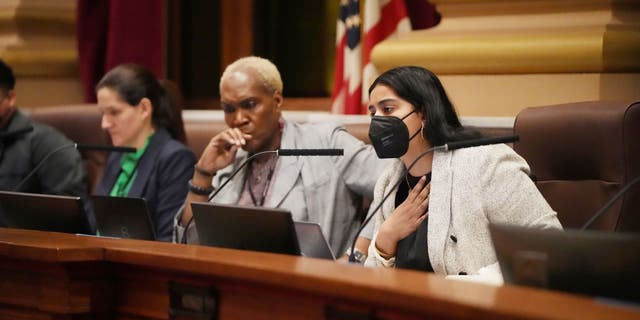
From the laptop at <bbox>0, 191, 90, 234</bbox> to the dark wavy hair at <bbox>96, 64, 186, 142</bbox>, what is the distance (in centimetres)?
93

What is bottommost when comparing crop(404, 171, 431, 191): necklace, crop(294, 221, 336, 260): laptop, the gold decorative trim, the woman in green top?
the gold decorative trim

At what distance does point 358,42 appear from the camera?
398 centimetres

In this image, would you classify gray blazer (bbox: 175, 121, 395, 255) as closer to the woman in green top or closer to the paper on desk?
the woman in green top

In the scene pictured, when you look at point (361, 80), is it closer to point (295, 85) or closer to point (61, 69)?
point (295, 85)

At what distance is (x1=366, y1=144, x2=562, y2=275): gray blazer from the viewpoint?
2.33 meters

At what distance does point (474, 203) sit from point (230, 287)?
688 mm

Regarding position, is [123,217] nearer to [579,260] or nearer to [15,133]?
[15,133]

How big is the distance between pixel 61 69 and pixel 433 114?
3204 mm

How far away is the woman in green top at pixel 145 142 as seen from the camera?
3.56m

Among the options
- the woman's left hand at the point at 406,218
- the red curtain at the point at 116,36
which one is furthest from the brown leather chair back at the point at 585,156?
the red curtain at the point at 116,36

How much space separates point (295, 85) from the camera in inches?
191

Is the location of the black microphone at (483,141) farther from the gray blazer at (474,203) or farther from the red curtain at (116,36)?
the red curtain at (116,36)

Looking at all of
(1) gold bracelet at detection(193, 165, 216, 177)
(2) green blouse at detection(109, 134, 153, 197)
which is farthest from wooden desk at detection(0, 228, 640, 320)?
(2) green blouse at detection(109, 134, 153, 197)

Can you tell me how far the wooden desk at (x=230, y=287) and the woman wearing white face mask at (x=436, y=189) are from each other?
1.86 ft
